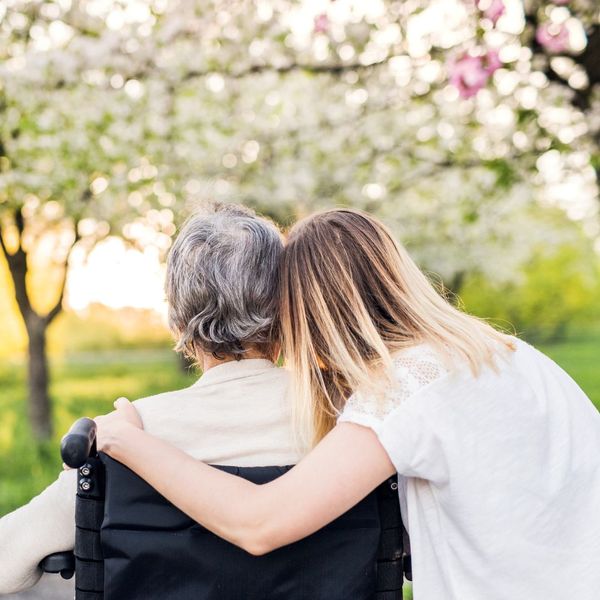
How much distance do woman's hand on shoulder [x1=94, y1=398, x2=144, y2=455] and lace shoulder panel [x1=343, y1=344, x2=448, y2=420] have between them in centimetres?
45

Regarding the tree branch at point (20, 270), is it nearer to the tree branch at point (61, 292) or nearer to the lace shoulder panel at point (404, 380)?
the tree branch at point (61, 292)

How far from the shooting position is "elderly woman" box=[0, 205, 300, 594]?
1.90 metres

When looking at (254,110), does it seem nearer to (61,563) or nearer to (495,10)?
(495,10)

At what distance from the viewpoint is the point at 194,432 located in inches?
74.5

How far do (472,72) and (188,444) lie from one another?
325 centimetres

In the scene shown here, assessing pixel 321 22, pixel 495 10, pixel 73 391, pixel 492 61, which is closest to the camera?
pixel 495 10

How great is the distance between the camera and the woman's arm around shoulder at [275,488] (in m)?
1.67

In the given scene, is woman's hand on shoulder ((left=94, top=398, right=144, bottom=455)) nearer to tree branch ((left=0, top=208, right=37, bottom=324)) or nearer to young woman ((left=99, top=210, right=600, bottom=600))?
young woman ((left=99, top=210, right=600, bottom=600))

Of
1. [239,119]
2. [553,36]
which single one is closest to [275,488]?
[553,36]

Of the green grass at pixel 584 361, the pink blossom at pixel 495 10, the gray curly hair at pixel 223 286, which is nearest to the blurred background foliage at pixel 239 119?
the pink blossom at pixel 495 10

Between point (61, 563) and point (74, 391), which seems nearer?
point (61, 563)

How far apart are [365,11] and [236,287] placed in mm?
4126

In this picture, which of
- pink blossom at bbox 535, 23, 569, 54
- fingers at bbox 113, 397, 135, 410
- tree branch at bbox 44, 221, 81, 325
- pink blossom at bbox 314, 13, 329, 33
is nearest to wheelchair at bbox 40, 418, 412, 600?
fingers at bbox 113, 397, 135, 410

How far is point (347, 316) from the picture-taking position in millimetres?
1881
